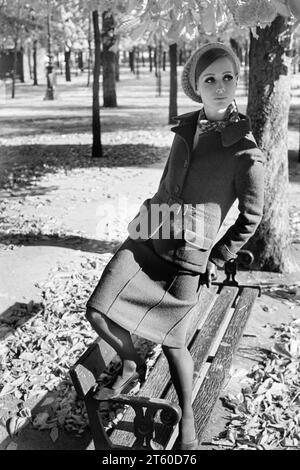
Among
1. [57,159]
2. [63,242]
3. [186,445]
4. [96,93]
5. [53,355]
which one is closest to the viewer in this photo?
[186,445]

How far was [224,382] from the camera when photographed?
3.61 meters

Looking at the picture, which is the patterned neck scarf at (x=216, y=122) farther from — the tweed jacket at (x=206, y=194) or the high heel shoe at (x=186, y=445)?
the high heel shoe at (x=186, y=445)

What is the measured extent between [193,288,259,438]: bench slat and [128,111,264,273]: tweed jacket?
0.77 metres

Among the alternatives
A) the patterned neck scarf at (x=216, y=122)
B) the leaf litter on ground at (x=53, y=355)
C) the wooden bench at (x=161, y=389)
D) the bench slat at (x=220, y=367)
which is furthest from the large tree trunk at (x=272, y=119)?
the patterned neck scarf at (x=216, y=122)

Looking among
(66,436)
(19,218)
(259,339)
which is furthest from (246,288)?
(19,218)

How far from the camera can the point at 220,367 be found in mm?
3766

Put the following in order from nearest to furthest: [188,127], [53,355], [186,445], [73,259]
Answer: [186,445]
[188,127]
[53,355]
[73,259]

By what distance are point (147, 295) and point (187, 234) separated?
14.4 inches

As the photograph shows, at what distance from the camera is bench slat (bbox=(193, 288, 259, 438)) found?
3352 millimetres

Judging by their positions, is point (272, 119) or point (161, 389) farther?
point (272, 119)

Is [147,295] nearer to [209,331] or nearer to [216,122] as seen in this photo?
[216,122]

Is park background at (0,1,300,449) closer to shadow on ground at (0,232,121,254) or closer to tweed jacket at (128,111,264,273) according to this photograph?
shadow on ground at (0,232,121,254)

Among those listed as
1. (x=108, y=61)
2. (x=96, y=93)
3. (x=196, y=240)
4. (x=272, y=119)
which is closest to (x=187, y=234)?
(x=196, y=240)
